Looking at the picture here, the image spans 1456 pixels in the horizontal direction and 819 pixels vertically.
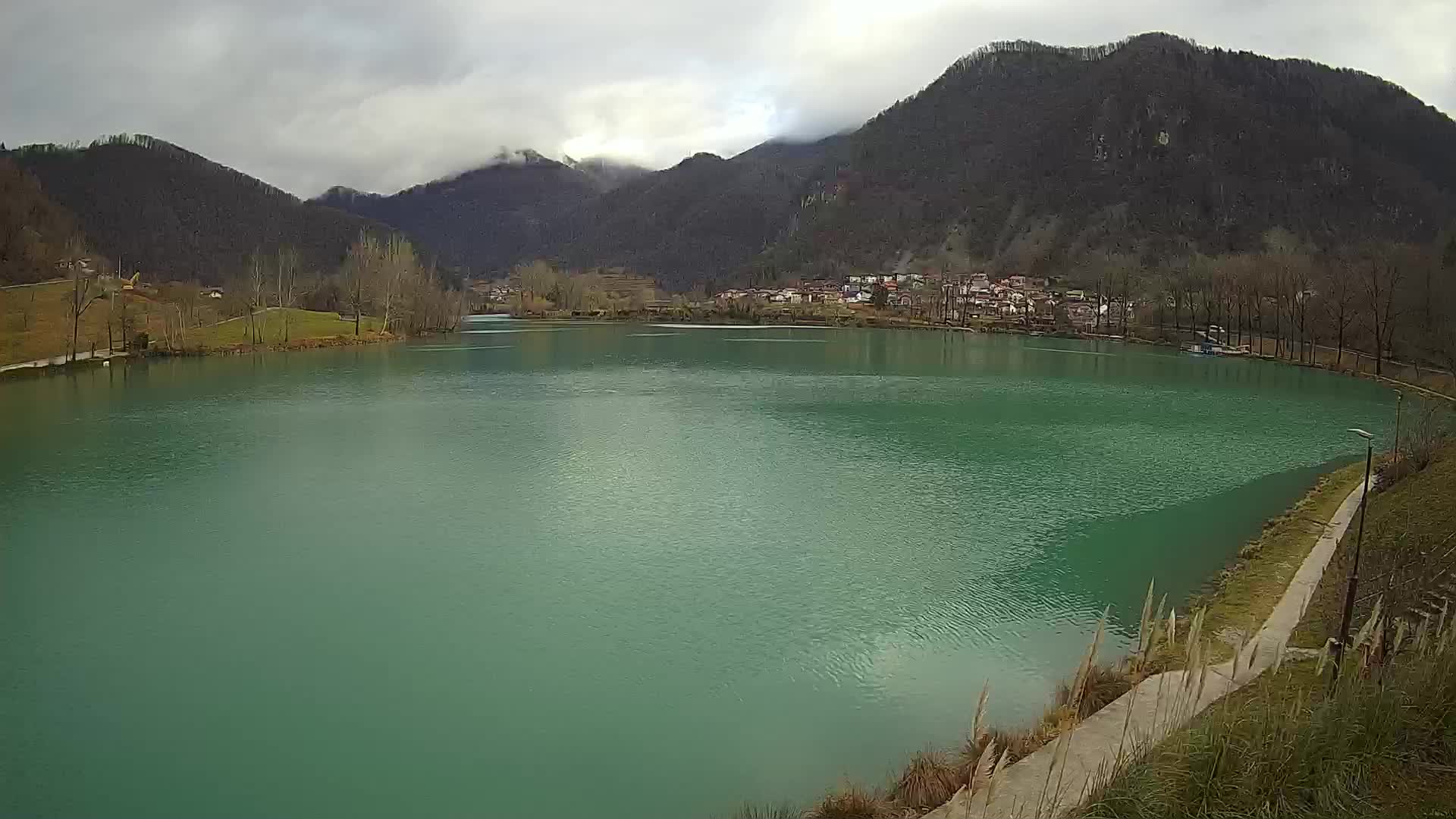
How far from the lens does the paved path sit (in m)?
40.1

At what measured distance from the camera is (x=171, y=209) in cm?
11488

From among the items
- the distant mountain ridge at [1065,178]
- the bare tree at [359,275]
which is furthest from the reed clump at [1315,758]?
the distant mountain ridge at [1065,178]

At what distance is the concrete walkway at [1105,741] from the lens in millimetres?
5723

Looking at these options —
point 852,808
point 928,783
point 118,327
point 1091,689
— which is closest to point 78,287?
point 118,327

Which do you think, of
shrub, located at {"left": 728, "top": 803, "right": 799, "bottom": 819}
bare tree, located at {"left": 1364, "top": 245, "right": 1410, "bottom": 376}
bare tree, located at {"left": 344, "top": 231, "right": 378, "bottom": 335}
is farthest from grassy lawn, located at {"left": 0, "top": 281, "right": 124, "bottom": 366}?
bare tree, located at {"left": 1364, "top": 245, "right": 1410, "bottom": 376}

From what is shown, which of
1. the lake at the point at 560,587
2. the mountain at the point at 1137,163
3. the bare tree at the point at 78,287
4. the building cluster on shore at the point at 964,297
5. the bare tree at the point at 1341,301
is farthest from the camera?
the mountain at the point at 1137,163

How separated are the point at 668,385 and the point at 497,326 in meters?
60.0

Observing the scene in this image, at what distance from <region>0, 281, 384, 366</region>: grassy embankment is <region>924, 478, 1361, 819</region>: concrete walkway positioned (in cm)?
4782

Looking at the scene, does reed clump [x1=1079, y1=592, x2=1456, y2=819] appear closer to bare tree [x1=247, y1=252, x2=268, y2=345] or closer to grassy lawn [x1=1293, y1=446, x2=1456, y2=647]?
grassy lawn [x1=1293, y1=446, x2=1456, y2=647]

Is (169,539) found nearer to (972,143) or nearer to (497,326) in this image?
(497,326)

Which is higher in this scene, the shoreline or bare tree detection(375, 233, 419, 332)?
bare tree detection(375, 233, 419, 332)

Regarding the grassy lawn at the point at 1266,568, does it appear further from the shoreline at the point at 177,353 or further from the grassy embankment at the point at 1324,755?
the shoreline at the point at 177,353

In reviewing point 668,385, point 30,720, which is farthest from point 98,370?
point 30,720

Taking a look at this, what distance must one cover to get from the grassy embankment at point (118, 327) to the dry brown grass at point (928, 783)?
154 feet
